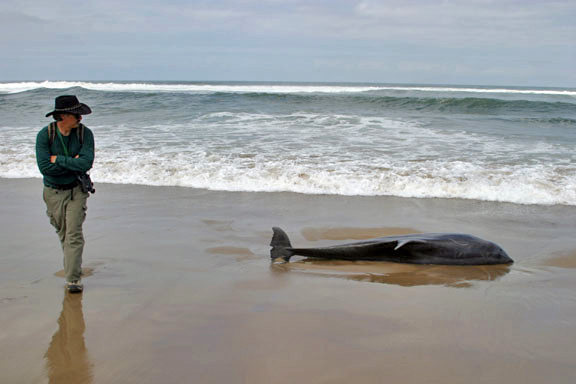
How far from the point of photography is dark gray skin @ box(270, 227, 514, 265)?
5.10 m

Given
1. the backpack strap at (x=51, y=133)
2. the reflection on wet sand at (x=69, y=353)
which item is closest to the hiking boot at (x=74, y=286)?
the reflection on wet sand at (x=69, y=353)

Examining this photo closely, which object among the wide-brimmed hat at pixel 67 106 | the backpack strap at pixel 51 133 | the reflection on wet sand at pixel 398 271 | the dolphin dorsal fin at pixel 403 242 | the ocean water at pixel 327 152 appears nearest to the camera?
the wide-brimmed hat at pixel 67 106

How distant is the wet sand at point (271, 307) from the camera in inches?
120

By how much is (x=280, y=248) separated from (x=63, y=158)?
90.6 inches

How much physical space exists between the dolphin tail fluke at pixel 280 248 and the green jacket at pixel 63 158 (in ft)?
6.65

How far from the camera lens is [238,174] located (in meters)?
9.14

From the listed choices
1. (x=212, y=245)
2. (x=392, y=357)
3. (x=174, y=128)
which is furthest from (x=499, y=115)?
(x=392, y=357)

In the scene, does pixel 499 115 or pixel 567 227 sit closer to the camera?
pixel 567 227

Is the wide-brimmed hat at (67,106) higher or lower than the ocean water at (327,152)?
higher

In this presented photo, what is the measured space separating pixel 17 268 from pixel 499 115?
890 inches

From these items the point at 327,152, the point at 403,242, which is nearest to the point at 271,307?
the point at 403,242

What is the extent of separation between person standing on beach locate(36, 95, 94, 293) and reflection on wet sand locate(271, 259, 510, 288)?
6.11 feet

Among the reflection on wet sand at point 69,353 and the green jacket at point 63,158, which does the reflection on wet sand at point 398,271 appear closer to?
the reflection on wet sand at point 69,353

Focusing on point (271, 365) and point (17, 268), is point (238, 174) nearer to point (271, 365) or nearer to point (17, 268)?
point (17, 268)
